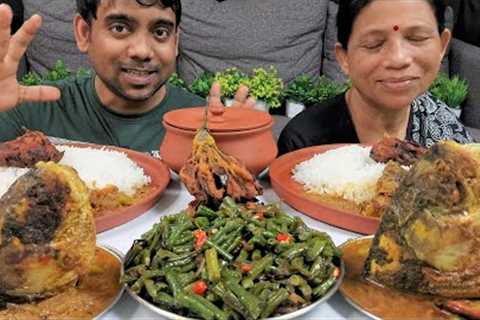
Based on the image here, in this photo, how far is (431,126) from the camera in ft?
7.45

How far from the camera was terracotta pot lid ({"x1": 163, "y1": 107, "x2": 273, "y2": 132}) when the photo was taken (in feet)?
4.33

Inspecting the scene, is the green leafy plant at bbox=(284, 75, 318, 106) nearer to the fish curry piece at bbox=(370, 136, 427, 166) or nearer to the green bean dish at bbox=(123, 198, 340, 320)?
the fish curry piece at bbox=(370, 136, 427, 166)

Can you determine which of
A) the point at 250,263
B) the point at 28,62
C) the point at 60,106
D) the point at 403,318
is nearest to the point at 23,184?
the point at 250,263

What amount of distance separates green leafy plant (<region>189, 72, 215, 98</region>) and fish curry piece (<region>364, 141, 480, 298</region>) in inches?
130

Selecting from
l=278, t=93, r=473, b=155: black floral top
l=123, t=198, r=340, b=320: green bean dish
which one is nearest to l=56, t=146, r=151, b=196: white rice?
l=123, t=198, r=340, b=320: green bean dish

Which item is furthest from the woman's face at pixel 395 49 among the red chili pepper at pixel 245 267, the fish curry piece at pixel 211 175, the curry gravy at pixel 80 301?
the curry gravy at pixel 80 301

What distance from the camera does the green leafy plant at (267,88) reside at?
14.2 feet

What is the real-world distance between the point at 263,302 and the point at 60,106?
1.83m

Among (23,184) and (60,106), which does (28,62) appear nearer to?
(60,106)

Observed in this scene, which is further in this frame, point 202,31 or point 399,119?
point 202,31

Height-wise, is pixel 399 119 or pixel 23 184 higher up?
pixel 23 184

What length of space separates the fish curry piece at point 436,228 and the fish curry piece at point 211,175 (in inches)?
14.2

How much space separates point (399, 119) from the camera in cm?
221

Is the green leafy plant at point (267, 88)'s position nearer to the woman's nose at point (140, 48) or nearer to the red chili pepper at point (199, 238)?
the woman's nose at point (140, 48)
